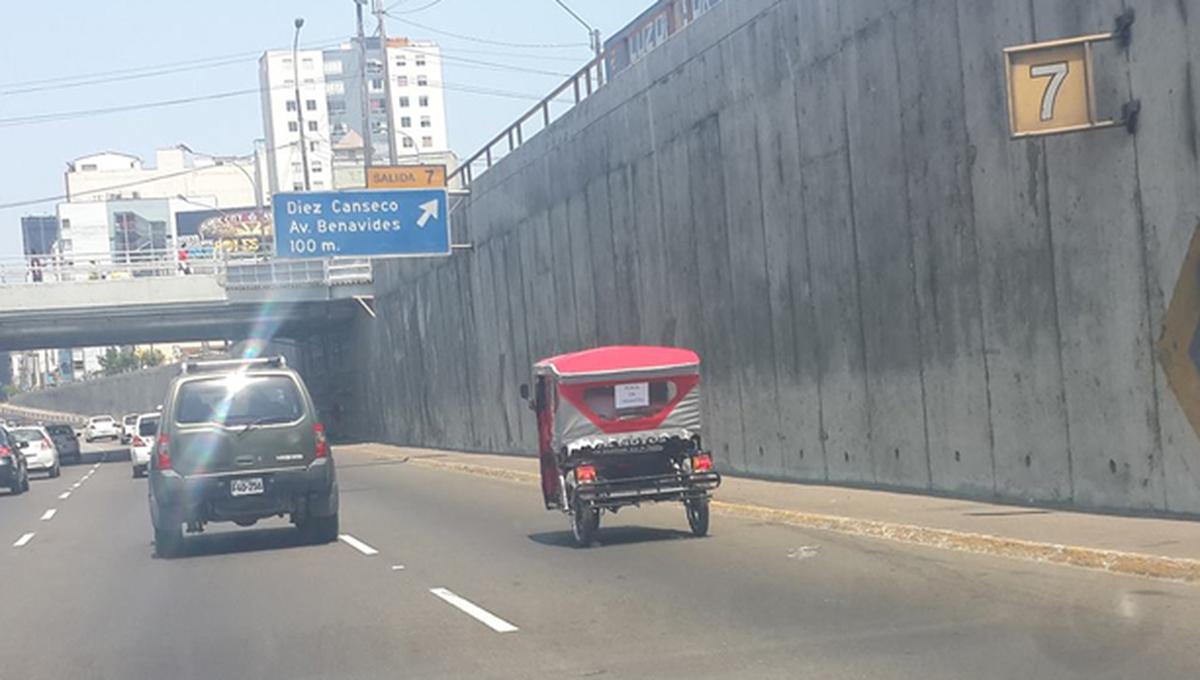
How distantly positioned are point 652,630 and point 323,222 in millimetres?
30608

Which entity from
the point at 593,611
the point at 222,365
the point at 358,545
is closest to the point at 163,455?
the point at 222,365

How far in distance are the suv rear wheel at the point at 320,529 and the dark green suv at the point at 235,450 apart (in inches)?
17.8

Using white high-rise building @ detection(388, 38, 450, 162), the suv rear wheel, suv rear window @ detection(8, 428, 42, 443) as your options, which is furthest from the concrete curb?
white high-rise building @ detection(388, 38, 450, 162)

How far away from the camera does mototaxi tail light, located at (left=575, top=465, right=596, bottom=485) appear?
50.8 feet

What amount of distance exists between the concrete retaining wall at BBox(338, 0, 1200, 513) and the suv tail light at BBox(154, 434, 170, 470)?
323 inches

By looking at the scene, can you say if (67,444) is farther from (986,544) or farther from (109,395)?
(109,395)

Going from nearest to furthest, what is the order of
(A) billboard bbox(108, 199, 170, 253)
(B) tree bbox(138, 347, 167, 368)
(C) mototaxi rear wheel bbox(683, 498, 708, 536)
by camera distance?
1. (C) mototaxi rear wheel bbox(683, 498, 708, 536)
2. (A) billboard bbox(108, 199, 170, 253)
3. (B) tree bbox(138, 347, 167, 368)

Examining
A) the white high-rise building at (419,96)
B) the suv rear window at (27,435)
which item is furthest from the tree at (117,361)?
the suv rear window at (27,435)

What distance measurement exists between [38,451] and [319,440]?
29.1 meters

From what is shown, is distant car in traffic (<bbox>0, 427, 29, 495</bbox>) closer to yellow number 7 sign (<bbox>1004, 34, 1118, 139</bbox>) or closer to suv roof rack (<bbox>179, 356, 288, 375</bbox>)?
suv roof rack (<bbox>179, 356, 288, 375</bbox>)

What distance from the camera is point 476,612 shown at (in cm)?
1174

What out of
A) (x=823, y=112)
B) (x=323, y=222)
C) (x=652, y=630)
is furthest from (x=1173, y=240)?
(x=323, y=222)

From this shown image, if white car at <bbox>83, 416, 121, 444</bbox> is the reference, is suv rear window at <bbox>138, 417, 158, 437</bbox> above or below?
above

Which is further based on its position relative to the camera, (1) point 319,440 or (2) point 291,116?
(2) point 291,116
